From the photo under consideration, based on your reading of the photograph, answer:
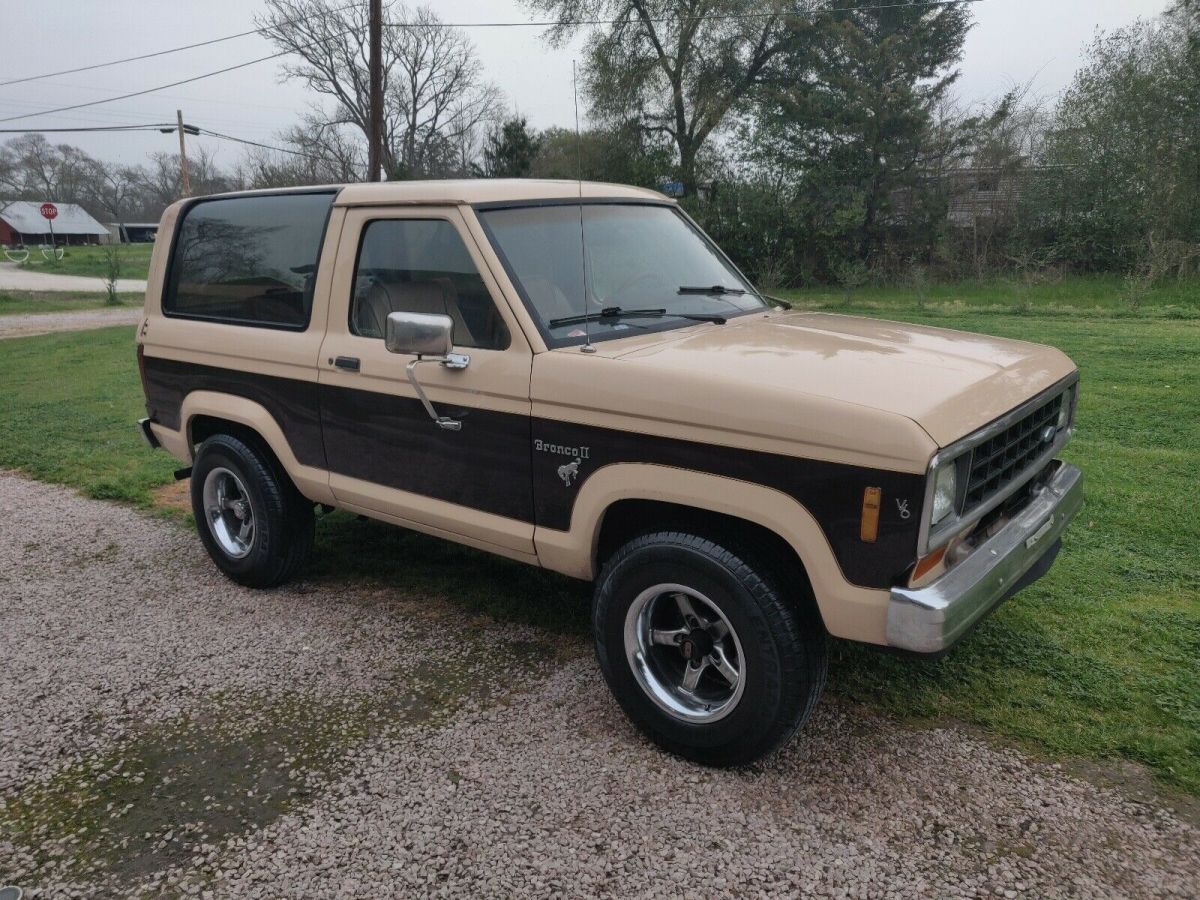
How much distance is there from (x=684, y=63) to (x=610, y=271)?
26.3 metres

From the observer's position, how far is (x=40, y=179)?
72375 mm

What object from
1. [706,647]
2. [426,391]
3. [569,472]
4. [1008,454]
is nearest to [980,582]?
[1008,454]

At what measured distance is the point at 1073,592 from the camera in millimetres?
4297

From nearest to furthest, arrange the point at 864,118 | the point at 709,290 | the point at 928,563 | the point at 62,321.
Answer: the point at 928,563
the point at 709,290
the point at 62,321
the point at 864,118

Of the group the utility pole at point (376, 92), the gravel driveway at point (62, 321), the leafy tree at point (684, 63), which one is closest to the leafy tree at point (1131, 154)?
the leafy tree at point (684, 63)

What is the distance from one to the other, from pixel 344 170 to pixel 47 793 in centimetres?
4046

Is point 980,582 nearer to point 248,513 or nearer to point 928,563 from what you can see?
point 928,563

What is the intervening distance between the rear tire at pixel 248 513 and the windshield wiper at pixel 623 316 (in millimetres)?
1997

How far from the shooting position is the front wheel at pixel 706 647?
2801 mm

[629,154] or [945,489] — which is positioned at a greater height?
[629,154]

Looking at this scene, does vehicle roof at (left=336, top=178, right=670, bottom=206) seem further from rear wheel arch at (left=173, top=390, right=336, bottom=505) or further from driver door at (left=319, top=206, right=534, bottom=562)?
rear wheel arch at (left=173, top=390, right=336, bottom=505)

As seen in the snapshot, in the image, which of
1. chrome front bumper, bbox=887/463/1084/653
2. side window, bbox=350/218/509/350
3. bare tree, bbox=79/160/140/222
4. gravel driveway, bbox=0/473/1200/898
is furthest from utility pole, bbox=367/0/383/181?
bare tree, bbox=79/160/140/222

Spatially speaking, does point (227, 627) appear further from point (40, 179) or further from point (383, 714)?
point (40, 179)

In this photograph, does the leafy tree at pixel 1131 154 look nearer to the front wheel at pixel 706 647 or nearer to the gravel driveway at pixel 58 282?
the front wheel at pixel 706 647
